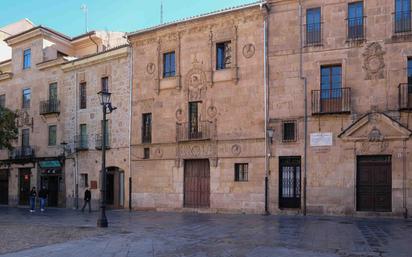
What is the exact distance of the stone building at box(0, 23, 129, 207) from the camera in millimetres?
28622

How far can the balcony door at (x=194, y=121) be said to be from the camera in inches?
974

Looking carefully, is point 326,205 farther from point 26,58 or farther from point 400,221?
point 26,58

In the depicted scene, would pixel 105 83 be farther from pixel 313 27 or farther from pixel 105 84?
pixel 313 27

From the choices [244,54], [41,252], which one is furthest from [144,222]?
[244,54]

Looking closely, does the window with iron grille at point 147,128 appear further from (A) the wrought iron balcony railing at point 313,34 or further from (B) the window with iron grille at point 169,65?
(A) the wrought iron balcony railing at point 313,34

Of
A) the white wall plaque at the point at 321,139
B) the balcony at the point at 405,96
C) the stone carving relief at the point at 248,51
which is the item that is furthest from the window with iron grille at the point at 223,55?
the balcony at the point at 405,96

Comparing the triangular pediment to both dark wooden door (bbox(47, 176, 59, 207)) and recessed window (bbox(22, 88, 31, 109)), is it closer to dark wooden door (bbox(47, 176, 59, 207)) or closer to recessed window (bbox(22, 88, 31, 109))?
dark wooden door (bbox(47, 176, 59, 207))

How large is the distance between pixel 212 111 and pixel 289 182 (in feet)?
17.3

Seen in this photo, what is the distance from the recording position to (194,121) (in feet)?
82.1

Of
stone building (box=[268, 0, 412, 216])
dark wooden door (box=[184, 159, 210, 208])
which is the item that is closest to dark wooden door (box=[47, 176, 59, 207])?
dark wooden door (box=[184, 159, 210, 208])

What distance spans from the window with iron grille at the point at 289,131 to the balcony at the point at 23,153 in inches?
749

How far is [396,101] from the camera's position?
20062 millimetres

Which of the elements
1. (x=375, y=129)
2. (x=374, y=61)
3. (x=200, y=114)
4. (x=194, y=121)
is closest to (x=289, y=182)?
(x=375, y=129)

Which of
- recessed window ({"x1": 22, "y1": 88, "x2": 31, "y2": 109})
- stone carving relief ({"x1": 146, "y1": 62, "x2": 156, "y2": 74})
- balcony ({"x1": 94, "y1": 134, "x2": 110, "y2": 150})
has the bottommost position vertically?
balcony ({"x1": 94, "y1": 134, "x2": 110, "y2": 150})
